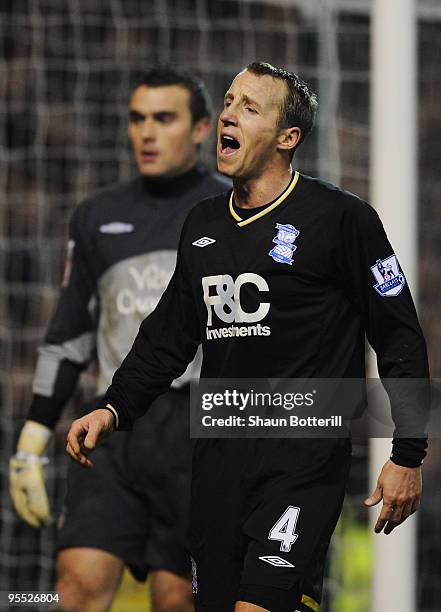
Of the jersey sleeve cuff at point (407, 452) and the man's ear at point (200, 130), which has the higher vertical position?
the man's ear at point (200, 130)

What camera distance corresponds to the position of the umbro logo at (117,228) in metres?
4.39

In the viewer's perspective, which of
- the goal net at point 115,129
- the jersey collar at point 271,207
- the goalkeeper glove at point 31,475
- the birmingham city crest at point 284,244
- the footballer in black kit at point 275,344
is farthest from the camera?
the goal net at point 115,129

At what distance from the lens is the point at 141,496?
4234 mm

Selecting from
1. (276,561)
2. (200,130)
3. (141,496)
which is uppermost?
(200,130)

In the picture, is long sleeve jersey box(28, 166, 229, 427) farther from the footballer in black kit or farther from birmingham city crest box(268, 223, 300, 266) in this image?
birmingham city crest box(268, 223, 300, 266)

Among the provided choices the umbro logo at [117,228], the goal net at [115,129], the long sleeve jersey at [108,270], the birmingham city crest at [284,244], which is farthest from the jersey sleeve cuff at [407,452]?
the goal net at [115,129]

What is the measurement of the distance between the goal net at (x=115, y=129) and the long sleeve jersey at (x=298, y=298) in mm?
2681

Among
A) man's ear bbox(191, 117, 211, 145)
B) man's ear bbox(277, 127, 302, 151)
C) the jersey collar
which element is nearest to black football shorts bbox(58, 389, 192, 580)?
man's ear bbox(191, 117, 211, 145)

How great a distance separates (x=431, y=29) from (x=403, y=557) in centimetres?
266

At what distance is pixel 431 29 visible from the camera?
612 centimetres

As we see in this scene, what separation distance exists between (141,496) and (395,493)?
146 centimetres

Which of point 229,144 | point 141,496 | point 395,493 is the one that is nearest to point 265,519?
point 395,493

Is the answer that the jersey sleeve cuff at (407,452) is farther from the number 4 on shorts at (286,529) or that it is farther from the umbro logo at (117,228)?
the umbro logo at (117,228)

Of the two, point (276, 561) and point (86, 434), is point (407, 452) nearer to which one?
point (276, 561)
